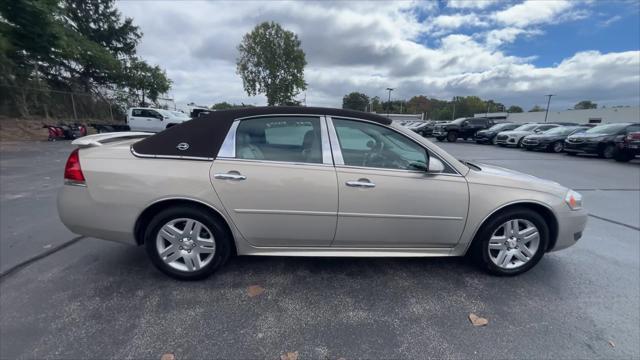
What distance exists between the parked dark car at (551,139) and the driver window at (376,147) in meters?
16.6

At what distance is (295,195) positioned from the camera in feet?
7.86

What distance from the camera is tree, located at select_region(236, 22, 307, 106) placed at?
40188 millimetres

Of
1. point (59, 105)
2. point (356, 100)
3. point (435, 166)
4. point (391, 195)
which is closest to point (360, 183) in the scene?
point (391, 195)

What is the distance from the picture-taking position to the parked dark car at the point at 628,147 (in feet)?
35.7

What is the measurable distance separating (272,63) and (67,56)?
25565mm

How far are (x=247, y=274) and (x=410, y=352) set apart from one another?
1.54 m

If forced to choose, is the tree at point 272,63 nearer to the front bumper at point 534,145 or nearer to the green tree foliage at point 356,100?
the front bumper at point 534,145

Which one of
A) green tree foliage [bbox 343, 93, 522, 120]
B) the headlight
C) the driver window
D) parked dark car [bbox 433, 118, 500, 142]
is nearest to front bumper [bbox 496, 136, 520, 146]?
parked dark car [bbox 433, 118, 500, 142]

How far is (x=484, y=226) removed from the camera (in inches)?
104

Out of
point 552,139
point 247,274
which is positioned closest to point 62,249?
point 247,274

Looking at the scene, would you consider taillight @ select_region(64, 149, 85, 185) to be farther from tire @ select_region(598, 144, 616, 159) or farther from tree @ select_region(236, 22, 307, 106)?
tree @ select_region(236, 22, 307, 106)

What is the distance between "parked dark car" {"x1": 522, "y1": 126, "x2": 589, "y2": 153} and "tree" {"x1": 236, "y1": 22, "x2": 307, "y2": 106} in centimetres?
3211

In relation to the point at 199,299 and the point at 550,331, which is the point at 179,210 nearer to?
the point at 199,299

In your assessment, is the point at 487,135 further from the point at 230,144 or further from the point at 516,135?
the point at 230,144
